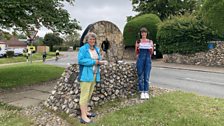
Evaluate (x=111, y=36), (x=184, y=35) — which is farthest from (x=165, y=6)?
(x=111, y=36)

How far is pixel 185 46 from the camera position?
21797 millimetres

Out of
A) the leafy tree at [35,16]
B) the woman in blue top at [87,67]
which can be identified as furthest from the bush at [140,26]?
the woman in blue top at [87,67]

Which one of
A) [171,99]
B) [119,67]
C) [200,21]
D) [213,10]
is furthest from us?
[200,21]

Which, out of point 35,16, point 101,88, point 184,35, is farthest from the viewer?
point 184,35

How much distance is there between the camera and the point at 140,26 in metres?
27.6

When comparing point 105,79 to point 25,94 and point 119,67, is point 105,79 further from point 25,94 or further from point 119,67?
point 25,94

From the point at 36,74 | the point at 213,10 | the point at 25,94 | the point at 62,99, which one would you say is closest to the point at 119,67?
the point at 62,99

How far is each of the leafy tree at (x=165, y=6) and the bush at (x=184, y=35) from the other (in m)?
16.0

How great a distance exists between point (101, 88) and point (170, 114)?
1.84 m

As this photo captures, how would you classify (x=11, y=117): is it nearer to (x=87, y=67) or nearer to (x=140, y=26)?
(x=87, y=67)

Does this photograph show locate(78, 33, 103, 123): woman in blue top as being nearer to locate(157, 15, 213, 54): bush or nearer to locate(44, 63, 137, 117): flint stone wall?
locate(44, 63, 137, 117): flint stone wall

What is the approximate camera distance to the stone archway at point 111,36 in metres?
7.43

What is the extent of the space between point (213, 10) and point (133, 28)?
11.4 m

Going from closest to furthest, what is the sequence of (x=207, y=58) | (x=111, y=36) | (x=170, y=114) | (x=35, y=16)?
1. (x=170, y=114)
2. (x=111, y=36)
3. (x=35, y=16)
4. (x=207, y=58)
